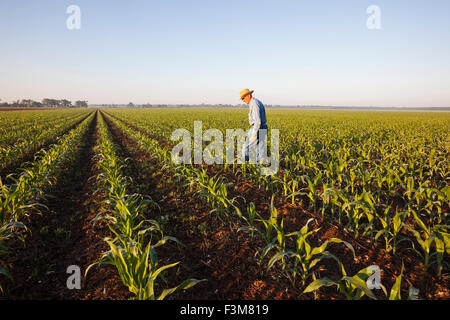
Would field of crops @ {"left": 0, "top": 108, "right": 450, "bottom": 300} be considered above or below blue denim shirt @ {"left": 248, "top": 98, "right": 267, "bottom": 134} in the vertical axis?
below

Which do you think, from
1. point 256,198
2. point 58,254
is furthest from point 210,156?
point 58,254

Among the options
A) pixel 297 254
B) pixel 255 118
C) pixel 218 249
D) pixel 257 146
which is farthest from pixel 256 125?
pixel 297 254

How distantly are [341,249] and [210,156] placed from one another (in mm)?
6066

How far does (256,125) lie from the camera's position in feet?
21.3

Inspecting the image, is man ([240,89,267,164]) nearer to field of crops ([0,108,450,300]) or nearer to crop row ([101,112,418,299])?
field of crops ([0,108,450,300])

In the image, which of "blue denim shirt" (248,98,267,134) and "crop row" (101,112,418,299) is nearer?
"crop row" (101,112,418,299)

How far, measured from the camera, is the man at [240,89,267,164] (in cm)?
648

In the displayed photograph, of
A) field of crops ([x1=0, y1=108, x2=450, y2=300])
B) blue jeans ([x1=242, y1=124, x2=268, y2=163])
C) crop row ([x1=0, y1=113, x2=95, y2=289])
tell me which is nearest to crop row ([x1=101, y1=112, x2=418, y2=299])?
Result: field of crops ([x1=0, y1=108, x2=450, y2=300])

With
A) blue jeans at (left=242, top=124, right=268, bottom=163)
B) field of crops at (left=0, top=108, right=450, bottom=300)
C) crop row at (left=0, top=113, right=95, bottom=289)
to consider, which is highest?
blue jeans at (left=242, top=124, right=268, bottom=163)

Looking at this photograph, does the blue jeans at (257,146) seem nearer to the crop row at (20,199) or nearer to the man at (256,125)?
the man at (256,125)

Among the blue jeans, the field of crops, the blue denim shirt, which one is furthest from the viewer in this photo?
the blue jeans

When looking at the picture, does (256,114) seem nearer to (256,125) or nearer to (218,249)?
(256,125)

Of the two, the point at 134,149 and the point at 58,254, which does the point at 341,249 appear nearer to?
the point at 58,254
